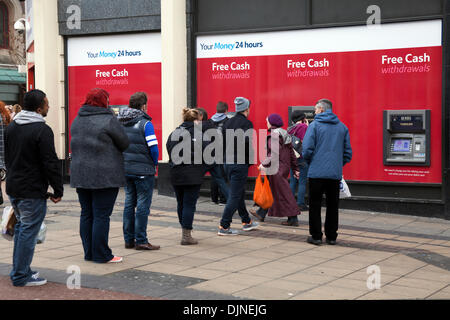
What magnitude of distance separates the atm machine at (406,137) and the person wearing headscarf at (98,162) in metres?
5.50

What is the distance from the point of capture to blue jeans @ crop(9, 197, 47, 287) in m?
5.99

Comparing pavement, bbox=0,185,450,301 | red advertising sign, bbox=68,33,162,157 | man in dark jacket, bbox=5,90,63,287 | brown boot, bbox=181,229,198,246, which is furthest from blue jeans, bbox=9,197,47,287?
red advertising sign, bbox=68,33,162,157

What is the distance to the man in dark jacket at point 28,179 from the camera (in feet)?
19.6

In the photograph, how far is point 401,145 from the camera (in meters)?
11.0

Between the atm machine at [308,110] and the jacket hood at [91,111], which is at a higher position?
the atm machine at [308,110]

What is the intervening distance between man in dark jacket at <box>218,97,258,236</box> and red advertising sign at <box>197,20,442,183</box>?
3.19m

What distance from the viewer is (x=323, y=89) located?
1159 cm

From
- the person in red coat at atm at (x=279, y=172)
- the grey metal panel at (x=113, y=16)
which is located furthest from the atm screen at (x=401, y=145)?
the grey metal panel at (x=113, y=16)

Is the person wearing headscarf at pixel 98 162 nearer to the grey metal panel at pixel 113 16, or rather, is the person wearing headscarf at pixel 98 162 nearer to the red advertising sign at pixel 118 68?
the red advertising sign at pixel 118 68

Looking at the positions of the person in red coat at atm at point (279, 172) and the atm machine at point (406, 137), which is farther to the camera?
the atm machine at point (406, 137)

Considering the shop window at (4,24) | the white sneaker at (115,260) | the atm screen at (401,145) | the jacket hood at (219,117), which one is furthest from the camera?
the shop window at (4,24)

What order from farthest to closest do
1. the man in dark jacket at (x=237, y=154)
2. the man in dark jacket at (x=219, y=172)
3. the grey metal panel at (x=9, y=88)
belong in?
the grey metal panel at (x=9, y=88)
the man in dark jacket at (x=219, y=172)
the man in dark jacket at (x=237, y=154)

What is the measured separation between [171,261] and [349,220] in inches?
159

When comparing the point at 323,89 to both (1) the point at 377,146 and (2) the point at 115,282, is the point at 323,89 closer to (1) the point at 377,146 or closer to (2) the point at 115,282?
(1) the point at 377,146
